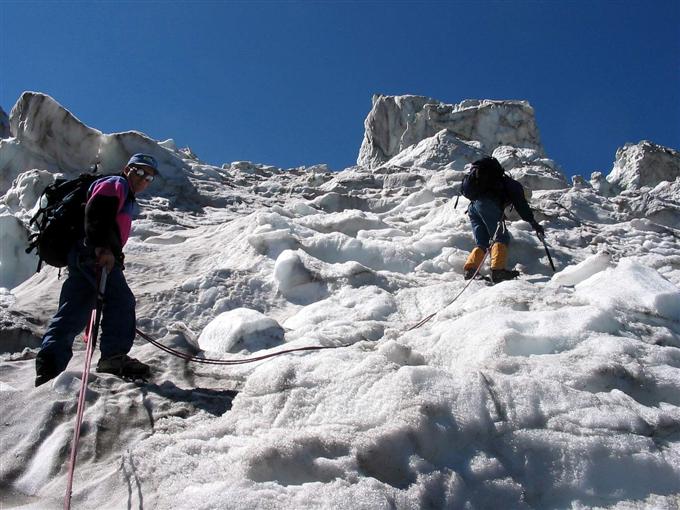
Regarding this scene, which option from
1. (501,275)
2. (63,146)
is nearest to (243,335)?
(501,275)

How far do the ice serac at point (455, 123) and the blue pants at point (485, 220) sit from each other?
921 inches

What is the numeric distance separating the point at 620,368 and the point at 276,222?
5222mm

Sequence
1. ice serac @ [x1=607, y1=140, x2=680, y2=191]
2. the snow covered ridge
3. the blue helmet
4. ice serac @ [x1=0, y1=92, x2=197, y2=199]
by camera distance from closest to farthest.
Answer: the snow covered ridge, the blue helmet, ice serac @ [x1=0, y1=92, x2=197, y2=199], ice serac @ [x1=607, y1=140, x2=680, y2=191]

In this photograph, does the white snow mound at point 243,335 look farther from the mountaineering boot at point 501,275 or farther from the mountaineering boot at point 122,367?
the mountaineering boot at point 501,275

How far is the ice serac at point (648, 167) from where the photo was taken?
36.8 m

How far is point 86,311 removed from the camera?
3.97 metres

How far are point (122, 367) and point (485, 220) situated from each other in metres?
4.80

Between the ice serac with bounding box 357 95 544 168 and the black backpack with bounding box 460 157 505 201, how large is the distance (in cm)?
2325

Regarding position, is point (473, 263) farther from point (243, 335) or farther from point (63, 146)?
point (63, 146)

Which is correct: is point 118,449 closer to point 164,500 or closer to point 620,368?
point 164,500

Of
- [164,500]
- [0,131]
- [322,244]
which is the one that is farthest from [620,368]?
[0,131]

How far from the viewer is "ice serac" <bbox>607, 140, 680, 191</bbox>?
36.8 metres

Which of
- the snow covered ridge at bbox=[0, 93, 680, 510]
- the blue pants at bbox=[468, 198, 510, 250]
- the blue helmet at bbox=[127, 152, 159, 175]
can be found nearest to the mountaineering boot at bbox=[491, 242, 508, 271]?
the blue pants at bbox=[468, 198, 510, 250]

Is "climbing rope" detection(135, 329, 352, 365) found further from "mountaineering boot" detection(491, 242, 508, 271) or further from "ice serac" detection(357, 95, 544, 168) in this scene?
"ice serac" detection(357, 95, 544, 168)
